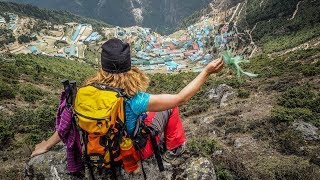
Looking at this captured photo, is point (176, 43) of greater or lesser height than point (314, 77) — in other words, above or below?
below

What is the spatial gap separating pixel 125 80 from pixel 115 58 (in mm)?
319

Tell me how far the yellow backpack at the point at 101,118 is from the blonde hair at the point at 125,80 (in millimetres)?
101

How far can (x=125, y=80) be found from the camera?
4.32m

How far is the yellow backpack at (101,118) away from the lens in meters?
4.13

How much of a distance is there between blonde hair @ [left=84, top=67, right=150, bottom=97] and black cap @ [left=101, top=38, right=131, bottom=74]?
7 cm

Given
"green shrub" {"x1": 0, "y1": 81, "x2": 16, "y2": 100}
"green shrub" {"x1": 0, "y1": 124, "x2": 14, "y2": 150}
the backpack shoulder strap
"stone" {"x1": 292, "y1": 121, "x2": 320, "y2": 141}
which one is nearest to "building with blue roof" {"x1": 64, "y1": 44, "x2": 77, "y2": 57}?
"green shrub" {"x1": 0, "y1": 81, "x2": 16, "y2": 100}

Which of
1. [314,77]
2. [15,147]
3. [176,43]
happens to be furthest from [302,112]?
[176,43]

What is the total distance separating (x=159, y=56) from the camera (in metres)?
121

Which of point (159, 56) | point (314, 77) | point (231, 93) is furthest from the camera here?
point (159, 56)

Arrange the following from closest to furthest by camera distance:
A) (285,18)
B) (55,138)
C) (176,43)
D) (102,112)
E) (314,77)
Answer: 1. (102,112)
2. (55,138)
3. (314,77)
4. (285,18)
5. (176,43)

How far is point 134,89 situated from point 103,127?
64 centimetres

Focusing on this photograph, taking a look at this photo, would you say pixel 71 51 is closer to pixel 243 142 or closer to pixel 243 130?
pixel 243 130

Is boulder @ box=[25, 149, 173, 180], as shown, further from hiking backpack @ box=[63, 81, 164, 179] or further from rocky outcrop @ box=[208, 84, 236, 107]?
rocky outcrop @ box=[208, 84, 236, 107]

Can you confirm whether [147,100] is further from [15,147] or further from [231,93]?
[231,93]
